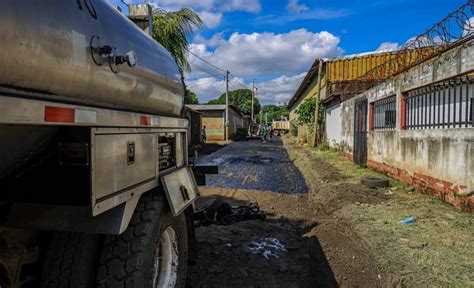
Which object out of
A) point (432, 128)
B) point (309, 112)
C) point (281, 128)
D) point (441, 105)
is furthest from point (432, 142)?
point (281, 128)

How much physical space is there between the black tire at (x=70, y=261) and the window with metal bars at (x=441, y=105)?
6413 millimetres

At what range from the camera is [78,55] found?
6.64 ft

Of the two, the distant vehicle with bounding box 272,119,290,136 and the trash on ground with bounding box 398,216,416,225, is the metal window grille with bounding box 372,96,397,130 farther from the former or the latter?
the distant vehicle with bounding box 272,119,290,136

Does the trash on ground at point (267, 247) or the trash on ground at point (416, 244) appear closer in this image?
the trash on ground at point (416, 244)

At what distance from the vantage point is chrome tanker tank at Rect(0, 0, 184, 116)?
63.3 inches

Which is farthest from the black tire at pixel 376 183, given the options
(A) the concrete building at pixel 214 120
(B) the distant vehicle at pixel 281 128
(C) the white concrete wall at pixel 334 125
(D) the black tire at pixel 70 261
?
(B) the distant vehicle at pixel 281 128

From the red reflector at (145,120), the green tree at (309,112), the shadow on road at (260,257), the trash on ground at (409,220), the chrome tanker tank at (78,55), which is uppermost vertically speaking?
the green tree at (309,112)

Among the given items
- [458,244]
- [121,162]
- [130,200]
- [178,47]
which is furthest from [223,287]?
[178,47]

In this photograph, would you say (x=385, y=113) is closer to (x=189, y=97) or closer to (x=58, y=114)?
(x=58, y=114)

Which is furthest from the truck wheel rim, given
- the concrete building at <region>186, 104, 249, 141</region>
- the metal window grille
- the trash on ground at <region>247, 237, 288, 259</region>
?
the concrete building at <region>186, 104, 249, 141</region>

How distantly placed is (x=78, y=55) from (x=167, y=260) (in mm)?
1885

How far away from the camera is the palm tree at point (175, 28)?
467 inches

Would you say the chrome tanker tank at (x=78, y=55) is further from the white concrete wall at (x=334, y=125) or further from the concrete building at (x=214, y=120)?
the concrete building at (x=214, y=120)

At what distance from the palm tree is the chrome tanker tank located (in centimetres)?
905
